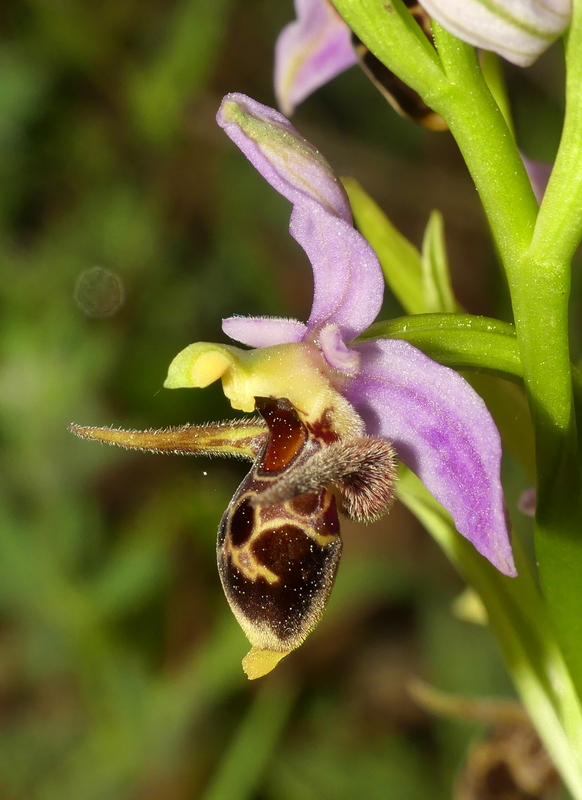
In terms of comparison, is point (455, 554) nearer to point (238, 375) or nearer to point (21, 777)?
point (238, 375)

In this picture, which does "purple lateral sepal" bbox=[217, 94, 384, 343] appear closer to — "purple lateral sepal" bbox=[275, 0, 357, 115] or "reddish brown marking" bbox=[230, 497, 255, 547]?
"reddish brown marking" bbox=[230, 497, 255, 547]

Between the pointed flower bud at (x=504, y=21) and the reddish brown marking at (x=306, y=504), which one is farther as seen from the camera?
the reddish brown marking at (x=306, y=504)

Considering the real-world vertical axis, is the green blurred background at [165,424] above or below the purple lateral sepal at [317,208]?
below

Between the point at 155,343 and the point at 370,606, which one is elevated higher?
the point at 155,343

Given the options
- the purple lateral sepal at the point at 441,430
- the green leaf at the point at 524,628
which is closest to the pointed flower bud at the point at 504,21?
the purple lateral sepal at the point at 441,430

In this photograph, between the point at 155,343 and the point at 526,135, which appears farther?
the point at 526,135

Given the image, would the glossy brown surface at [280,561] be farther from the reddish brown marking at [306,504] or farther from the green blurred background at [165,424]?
the green blurred background at [165,424]

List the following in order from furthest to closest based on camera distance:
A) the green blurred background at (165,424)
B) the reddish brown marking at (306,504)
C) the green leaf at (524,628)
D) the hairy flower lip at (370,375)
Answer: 1. the green blurred background at (165,424)
2. the green leaf at (524,628)
3. the reddish brown marking at (306,504)
4. the hairy flower lip at (370,375)

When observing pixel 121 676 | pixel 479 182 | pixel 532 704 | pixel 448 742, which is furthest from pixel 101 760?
pixel 479 182
